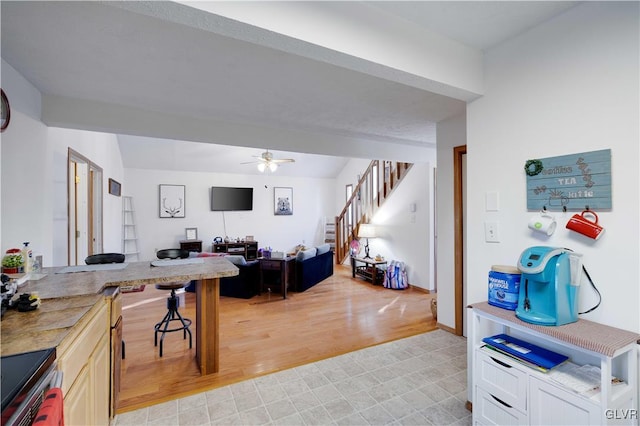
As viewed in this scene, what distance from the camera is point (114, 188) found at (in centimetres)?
575

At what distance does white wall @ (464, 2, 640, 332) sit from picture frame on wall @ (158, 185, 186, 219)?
7030mm

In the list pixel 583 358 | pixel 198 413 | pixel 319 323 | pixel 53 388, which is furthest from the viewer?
pixel 319 323

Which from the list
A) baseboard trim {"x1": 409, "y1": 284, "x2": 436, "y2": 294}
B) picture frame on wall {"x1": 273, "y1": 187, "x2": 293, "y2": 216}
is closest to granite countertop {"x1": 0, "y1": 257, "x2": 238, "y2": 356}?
baseboard trim {"x1": 409, "y1": 284, "x2": 436, "y2": 294}

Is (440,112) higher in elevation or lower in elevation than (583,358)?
higher

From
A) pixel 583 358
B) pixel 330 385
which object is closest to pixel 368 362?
pixel 330 385

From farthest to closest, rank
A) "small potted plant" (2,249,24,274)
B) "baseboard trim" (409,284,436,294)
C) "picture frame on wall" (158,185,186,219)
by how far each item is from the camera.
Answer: "picture frame on wall" (158,185,186,219)
"baseboard trim" (409,284,436,294)
"small potted plant" (2,249,24,274)

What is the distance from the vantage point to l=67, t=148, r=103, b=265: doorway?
3566 millimetres

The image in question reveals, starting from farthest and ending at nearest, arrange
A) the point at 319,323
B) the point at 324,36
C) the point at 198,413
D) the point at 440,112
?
the point at 319,323, the point at 440,112, the point at 198,413, the point at 324,36

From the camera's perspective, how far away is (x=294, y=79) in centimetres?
234

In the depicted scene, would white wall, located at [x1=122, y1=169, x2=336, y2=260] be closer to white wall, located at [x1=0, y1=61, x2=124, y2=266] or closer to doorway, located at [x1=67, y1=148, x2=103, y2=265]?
doorway, located at [x1=67, y1=148, x2=103, y2=265]

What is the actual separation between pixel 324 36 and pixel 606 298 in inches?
73.0

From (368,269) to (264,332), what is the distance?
3092mm

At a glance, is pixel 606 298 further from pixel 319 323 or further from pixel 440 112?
pixel 319 323

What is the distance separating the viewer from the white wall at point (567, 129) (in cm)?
136
